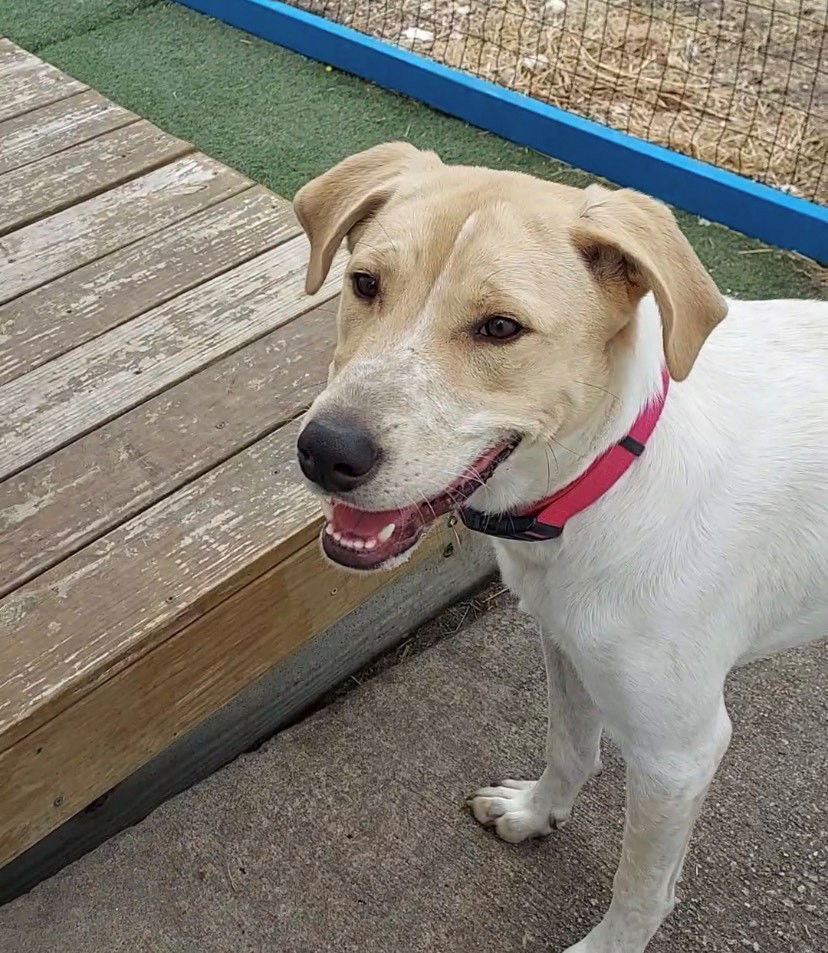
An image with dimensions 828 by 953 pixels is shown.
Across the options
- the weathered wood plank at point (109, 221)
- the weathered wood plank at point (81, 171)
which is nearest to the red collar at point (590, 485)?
the weathered wood plank at point (109, 221)

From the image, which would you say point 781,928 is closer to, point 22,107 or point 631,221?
point 631,221

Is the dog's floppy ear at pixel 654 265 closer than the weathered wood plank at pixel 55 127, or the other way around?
the dog's floppy ear at pixel 654 265

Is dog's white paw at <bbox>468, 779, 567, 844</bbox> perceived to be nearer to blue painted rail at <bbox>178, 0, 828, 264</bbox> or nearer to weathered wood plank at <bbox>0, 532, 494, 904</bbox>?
weathered wood plank at <bbox>0, 532, 494, 904</bbox>

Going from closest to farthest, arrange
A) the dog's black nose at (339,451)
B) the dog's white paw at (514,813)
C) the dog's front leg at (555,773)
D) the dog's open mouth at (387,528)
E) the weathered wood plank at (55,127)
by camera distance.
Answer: the dog's black nose at (339,451), the dog's open mouth at (387,528), the dog's front leg at (555,773), the dog's white paw at (514,813), the weathered wood plank at (55,127)

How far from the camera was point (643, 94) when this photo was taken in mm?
4836

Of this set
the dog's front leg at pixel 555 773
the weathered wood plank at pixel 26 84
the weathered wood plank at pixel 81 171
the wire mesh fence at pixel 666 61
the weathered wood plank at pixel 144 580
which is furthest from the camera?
the wire mesh fence at pixel 666 61

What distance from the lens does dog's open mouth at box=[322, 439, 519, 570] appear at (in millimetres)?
1691

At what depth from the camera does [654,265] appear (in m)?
1.56

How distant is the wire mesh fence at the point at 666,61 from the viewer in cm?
449

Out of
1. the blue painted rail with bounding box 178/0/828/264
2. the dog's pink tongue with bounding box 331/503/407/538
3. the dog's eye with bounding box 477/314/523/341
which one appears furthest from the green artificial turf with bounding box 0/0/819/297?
the dog's pink tongue with bounding box 331/503/407/538

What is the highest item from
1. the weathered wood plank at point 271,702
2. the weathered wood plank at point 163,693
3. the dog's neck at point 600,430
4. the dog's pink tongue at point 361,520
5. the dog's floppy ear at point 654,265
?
the dog's floppy ear at point 654,265

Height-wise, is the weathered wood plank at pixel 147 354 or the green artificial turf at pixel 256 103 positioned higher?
the weathered wood plank at pixel 147 354

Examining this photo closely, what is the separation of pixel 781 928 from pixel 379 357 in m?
1.68

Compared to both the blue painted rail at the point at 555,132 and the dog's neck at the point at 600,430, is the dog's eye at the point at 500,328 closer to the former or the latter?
the dog's neck at the point at 600,430
